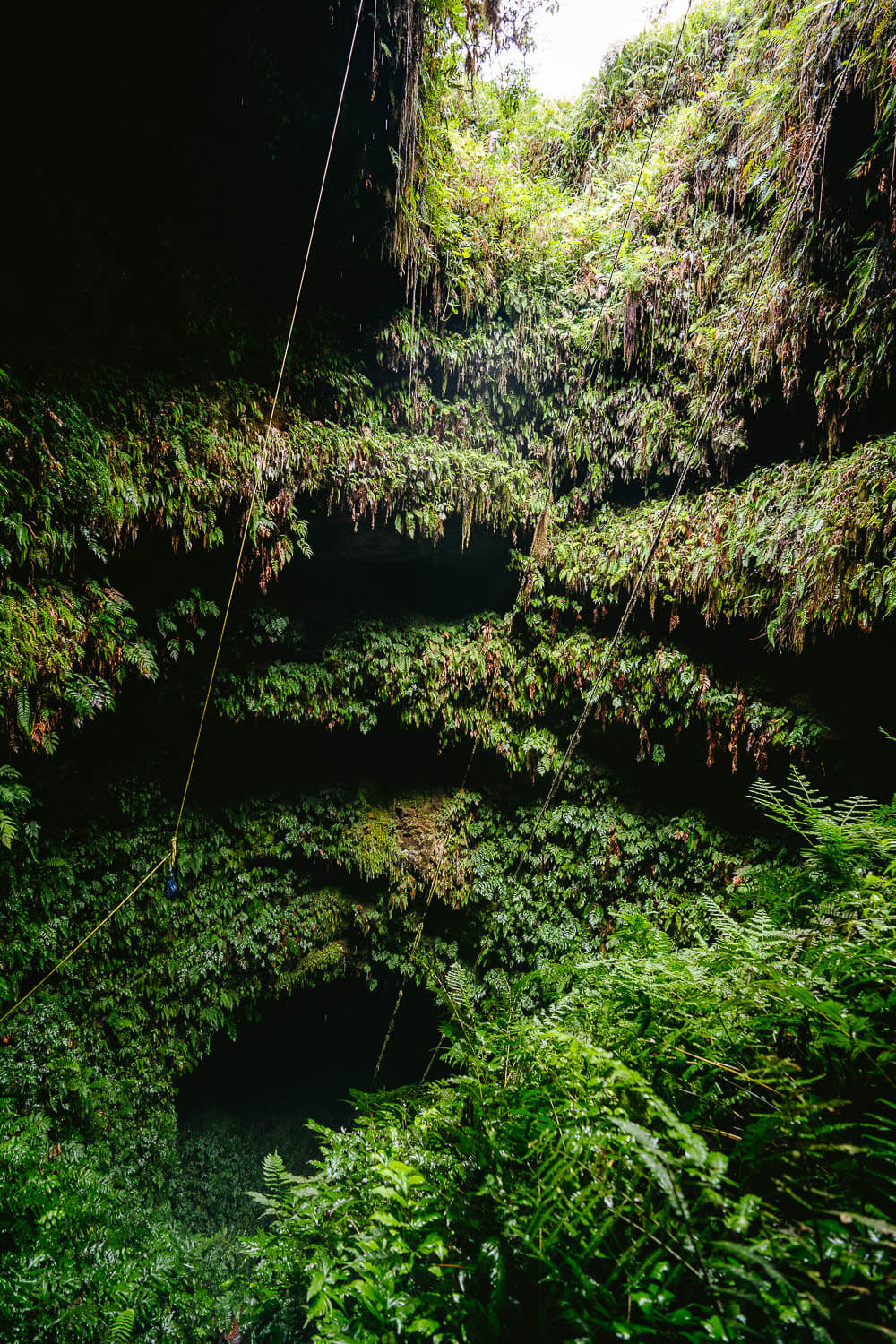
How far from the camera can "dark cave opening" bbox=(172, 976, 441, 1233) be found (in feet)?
18.7

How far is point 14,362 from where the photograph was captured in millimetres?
2977

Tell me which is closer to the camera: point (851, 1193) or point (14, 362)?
point (851, 1193)

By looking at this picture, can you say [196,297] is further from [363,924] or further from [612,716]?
[363,924]

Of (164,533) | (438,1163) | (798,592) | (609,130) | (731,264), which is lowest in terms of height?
(438,1163)

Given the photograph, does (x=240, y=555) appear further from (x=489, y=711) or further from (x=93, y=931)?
(x=93, y=931)

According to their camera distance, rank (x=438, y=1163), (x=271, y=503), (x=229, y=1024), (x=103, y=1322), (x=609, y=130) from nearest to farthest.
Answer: (x=438, y=1163) → (x=103, y=1322) → (x=271, y=503) → (x=229, y=1024) → (x=609, y=130)

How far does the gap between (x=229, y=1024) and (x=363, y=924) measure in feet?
5.40

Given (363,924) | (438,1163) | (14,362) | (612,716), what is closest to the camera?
(438,1163)

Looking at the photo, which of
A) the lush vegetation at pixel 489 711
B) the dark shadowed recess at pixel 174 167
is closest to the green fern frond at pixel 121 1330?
the lush vegetation at pixel 489 711

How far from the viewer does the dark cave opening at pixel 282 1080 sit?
5703mm

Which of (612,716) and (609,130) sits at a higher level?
(609,130)

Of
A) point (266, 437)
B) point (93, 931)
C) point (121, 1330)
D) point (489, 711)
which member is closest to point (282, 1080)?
point (93, 931)

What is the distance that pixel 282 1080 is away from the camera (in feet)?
21.6

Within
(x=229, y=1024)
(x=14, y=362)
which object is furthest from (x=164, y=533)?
(x=229, y=1024)
